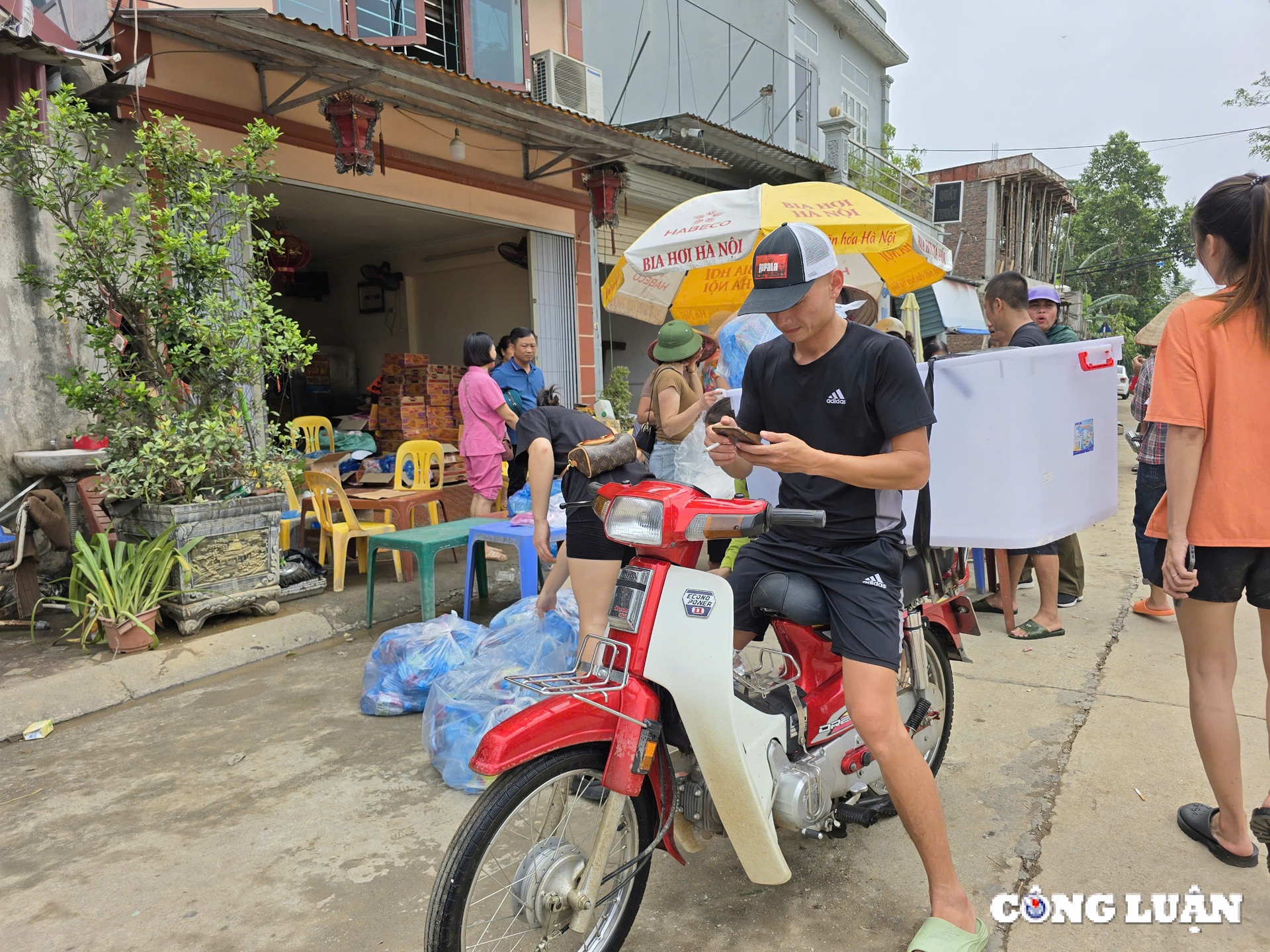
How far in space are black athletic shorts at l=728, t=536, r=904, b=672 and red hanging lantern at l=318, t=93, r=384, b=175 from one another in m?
5.43

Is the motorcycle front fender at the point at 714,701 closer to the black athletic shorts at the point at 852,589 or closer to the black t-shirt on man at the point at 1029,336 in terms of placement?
the black athletic shorts at the point at 852,589

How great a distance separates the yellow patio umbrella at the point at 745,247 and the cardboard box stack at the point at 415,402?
3.56 meters

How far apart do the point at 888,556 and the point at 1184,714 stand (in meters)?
2.27

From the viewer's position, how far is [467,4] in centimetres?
785

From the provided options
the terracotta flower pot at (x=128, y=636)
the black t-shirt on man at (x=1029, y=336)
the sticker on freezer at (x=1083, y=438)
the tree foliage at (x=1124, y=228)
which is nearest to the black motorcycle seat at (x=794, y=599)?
the sticker on freezer at (x=1083, y=438)

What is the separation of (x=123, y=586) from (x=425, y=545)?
1580mm

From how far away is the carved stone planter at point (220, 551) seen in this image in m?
4.62

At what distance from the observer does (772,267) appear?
80.5 inches

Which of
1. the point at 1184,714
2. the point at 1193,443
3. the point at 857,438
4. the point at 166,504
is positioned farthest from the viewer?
the point at 166,504

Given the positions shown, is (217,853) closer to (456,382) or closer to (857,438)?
(857,438)

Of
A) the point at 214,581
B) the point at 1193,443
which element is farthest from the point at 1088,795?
the point at 214,581

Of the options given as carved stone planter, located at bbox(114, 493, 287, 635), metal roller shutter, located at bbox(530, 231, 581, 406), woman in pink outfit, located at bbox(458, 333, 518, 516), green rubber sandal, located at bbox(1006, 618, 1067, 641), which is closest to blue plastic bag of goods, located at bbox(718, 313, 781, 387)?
woman in pink outfit, located at bbox(458, 333, 518, 516)

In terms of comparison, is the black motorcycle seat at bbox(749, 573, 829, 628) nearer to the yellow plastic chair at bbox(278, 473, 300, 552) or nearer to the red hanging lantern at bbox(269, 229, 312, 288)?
the yellow plastic chair at bbox(278, 473, 300, 552)

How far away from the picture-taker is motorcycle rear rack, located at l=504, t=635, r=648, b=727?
6.25 feet
